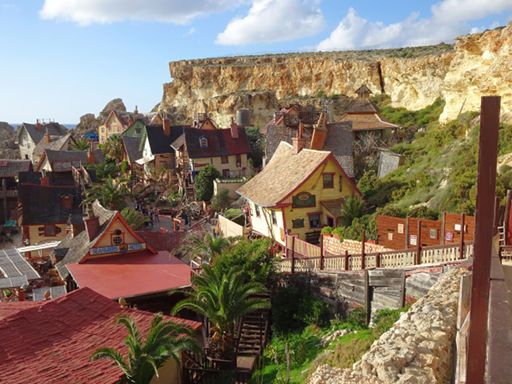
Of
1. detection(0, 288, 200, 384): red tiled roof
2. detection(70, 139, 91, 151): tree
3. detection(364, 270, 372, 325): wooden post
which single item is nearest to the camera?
detection(0, 288, 200, 384): red tiled roof

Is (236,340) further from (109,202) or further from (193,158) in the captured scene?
(193,158)

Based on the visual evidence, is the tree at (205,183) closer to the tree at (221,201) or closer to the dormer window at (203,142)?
the tree at (221,201)

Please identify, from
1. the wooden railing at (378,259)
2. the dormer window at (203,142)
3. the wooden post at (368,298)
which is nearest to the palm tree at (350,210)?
the wooden railing at (378,259)

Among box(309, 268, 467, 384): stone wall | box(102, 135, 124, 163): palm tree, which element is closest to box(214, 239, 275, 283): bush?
box(309, 268, 467, 384): stone wall

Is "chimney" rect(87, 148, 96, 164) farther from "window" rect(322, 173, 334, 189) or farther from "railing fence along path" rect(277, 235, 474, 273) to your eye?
"railing fence along path" rect(277, 235, 474, 273)

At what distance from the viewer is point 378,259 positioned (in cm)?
1841

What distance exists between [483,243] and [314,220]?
23583 mm

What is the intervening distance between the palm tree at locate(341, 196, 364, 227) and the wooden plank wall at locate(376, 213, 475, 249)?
14.2 ft

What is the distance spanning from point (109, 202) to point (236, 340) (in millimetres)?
25065

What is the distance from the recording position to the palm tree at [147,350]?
13.5 meters

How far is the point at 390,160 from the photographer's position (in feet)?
122

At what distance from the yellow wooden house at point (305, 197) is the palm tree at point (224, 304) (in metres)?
7.97

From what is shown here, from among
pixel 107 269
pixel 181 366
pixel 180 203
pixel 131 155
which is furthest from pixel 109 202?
pixel 181 366

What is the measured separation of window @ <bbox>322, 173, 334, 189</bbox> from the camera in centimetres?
2827
